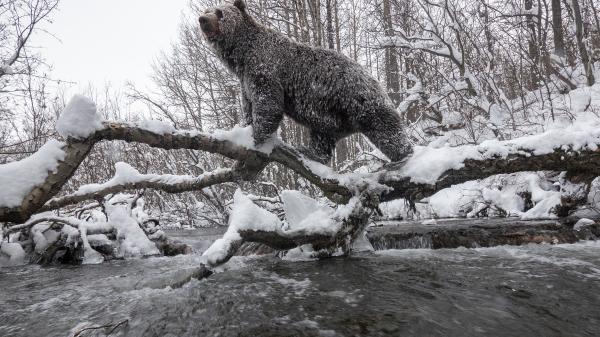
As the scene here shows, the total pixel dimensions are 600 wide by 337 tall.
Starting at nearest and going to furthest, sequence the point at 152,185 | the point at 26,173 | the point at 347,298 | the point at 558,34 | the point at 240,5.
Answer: the point at 26,173 < the point at 347,298 < the point at 152,185 < the point at 240,5 < the point at 558,34

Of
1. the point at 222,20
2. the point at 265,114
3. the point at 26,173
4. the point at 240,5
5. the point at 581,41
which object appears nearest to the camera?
the point at 26,173

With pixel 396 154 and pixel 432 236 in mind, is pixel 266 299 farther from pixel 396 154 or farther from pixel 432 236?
→ pixel 432 236

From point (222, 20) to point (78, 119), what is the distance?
5.96 ft

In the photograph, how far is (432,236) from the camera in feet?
15.1

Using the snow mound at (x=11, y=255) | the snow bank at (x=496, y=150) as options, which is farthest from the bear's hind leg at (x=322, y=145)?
the snow mound at (x=11, y=255)

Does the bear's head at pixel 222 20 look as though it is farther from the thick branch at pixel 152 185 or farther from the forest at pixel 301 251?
the thick branch at pixel 152 185

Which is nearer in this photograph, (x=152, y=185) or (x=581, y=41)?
(x=152, y=185)

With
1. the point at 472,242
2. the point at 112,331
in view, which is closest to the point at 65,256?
the point at 112,331

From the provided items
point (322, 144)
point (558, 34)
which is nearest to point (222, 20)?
point (322, 144)

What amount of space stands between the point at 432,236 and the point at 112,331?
368cm

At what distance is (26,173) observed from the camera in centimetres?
229

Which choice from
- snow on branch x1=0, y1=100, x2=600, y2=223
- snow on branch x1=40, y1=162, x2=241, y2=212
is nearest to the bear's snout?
snow on branch x1=0, y1=100, x2=600, y2=223

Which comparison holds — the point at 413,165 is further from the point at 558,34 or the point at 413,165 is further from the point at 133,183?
the point at 558,34

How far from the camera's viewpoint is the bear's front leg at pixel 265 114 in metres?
3.34
